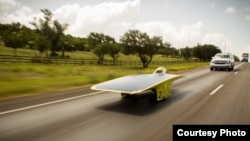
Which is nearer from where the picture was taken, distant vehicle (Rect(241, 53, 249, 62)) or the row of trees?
the row of trees

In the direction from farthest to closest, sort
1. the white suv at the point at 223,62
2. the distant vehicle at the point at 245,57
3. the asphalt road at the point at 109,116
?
1. the distant vehicle at the point at 245,57
2. the white suv at the point at 223,62
3. the asphalt road at the point at 109,116

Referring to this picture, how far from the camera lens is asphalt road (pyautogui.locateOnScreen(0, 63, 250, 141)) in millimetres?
4742

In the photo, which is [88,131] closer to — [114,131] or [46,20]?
[114,131]

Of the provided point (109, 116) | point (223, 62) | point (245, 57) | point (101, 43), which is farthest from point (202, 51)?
point (109, 116)

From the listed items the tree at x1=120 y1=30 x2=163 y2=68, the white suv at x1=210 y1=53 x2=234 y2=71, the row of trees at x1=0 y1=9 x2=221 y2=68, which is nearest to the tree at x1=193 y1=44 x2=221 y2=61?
the row of trees at x1=0 y1=9 x2=221 y2=68

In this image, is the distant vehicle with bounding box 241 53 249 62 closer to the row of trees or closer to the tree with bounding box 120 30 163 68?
the row of trees

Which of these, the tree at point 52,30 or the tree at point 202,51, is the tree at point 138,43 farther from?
the tree at point 202,51

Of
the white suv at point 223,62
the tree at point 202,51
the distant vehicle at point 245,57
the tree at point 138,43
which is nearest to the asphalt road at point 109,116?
the white suv at point 223,62

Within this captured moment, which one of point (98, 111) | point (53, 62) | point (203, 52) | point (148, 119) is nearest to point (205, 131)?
point (148, 119)

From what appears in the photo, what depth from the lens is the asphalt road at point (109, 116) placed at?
474 cm

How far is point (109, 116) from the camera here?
19.9ft

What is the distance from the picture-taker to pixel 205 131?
4.88 metres

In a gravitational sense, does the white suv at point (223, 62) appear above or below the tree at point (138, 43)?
below

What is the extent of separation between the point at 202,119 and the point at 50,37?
72102 millimetres
